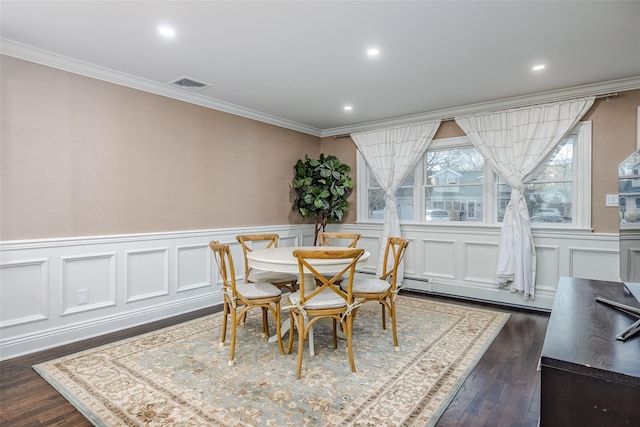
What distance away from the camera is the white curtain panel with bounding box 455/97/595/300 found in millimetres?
3789

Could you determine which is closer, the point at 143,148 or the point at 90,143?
the point at 90,143

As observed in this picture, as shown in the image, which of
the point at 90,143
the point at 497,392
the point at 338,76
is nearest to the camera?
the point at 497,392

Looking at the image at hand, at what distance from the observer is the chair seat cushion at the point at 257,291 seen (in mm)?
2723

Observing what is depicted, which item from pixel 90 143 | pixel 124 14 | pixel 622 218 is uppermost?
pixel 124 14

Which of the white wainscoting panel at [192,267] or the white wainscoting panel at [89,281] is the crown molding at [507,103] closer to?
the white wainscoting panel at [192,267]

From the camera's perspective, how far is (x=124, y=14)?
7.57 ft

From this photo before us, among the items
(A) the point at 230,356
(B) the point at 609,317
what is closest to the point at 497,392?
(B) the point at 609,317

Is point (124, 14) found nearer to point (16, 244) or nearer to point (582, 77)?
point (16, 244)

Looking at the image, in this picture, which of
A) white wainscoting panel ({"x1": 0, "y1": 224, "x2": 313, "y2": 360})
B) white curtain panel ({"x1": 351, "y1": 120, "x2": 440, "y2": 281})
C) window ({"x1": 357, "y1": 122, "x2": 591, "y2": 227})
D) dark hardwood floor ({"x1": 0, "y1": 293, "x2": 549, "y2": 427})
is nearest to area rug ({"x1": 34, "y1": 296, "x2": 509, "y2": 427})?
dark hardwood floor ({"x1": 0, "y1": 293, "x2": 549, "y2": 427})

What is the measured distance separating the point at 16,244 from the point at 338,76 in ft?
10.3

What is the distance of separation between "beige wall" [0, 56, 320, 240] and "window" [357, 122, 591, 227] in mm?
2062

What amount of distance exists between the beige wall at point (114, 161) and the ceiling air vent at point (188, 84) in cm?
25

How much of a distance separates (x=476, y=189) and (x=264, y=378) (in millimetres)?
3514

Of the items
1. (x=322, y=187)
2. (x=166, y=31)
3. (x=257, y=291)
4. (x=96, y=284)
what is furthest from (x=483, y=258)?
(x=96, y=284)
